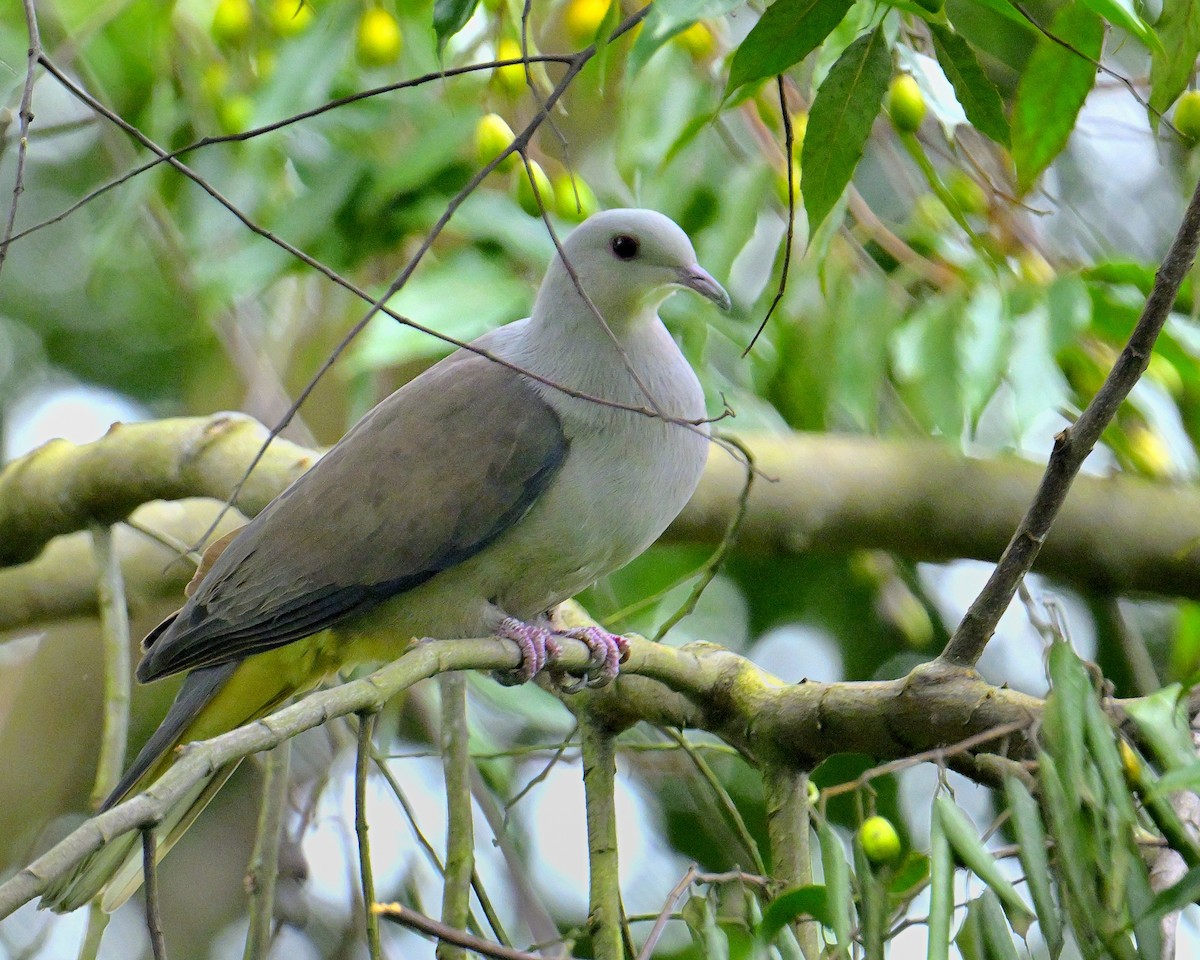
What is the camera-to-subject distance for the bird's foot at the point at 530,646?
7.02 feet

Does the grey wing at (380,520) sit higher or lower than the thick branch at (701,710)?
higher

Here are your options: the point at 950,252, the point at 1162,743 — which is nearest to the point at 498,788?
the point at 950,252

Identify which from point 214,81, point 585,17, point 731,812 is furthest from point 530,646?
point 214,81

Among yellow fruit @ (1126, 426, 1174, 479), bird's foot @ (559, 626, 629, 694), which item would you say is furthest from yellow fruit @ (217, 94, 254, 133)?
yellow fruit @ (1126, 426, 1174, 479)

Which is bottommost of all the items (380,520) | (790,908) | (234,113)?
(790,908)

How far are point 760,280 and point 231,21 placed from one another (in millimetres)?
1247

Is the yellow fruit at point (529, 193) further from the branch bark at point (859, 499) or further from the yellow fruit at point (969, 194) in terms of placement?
the yellow fruit at point (969, 194)

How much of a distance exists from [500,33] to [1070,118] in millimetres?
1169

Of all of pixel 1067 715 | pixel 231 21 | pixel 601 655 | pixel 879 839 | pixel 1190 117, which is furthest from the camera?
pixel 231 21

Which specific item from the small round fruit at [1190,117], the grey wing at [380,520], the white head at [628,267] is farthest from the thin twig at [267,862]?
the small round fruit at [1190,117]

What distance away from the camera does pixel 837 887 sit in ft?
4.17

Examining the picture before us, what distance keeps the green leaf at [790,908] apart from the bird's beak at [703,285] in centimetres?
115

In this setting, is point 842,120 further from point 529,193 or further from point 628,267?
point 529,193

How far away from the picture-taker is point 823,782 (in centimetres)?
381
